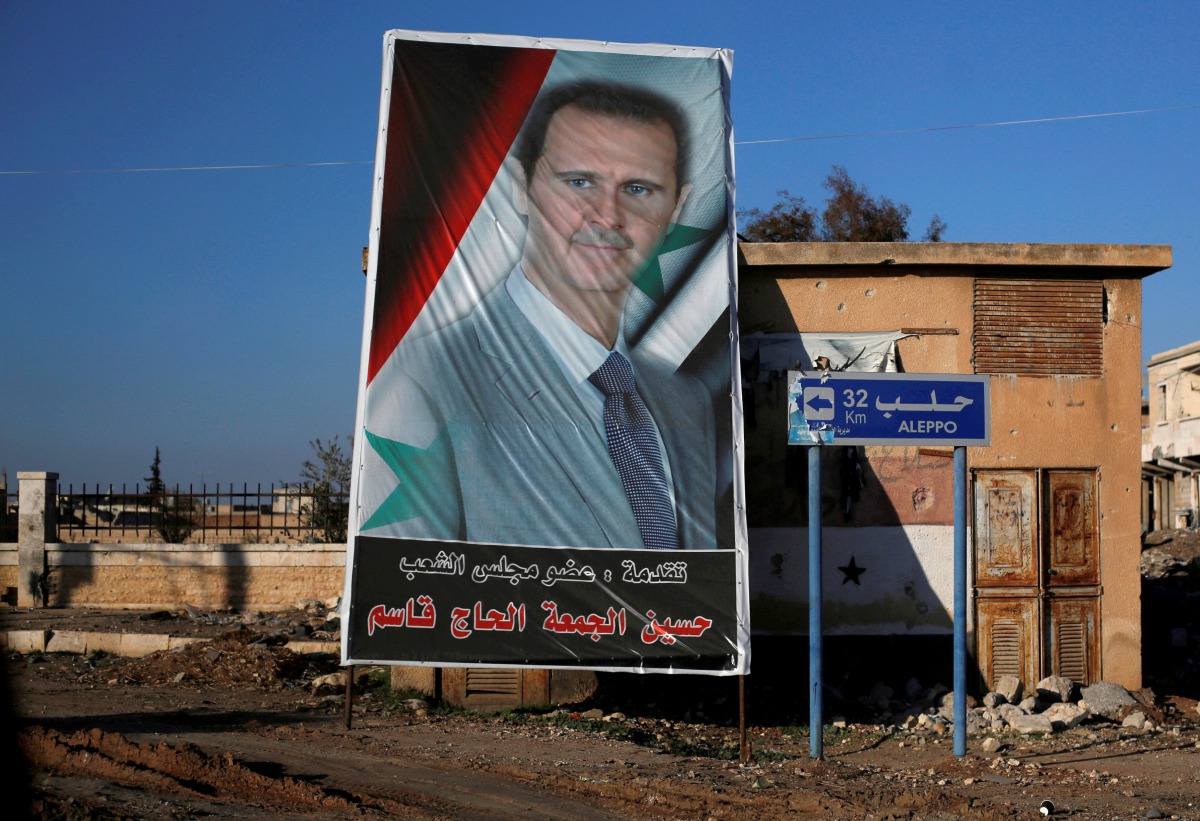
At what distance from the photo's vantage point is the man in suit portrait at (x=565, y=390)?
8414 millimetres

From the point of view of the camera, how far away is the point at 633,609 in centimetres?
832

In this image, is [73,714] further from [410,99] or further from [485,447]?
[410,99]

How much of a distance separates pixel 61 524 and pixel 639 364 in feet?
42.3

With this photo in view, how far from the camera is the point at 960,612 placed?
26.0 ft

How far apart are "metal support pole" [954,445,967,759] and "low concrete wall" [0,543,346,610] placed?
10491 mm

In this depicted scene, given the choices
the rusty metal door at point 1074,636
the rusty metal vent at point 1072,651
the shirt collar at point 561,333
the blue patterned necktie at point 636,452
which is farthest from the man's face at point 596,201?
the rusty metal vent at point 1072,651

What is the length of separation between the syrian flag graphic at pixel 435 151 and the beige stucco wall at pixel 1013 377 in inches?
109

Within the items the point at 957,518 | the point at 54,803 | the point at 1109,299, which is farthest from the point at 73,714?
the point at 1109,299

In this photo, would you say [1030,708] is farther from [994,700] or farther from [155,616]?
[155,616]

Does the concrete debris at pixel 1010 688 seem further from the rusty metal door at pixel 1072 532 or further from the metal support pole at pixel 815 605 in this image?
the metal support pole at pixel 815 605

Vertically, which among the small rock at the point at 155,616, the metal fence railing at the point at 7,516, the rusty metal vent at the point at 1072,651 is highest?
the metal fence railing at the point at 7,516

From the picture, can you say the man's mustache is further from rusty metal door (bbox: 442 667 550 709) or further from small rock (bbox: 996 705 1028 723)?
small rock (bbox: 996 705 1028 723)

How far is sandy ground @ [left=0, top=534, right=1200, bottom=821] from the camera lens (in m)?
6.20

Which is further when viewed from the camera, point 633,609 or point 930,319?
point 930,319
